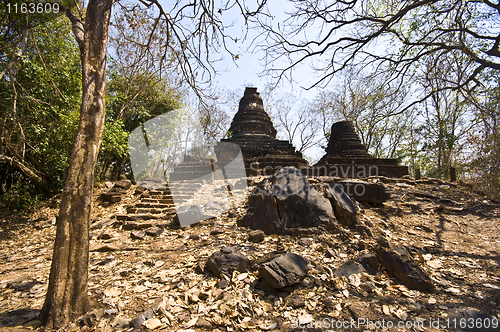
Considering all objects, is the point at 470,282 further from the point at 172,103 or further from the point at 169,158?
the point at 169,158

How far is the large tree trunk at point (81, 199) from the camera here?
241 cm

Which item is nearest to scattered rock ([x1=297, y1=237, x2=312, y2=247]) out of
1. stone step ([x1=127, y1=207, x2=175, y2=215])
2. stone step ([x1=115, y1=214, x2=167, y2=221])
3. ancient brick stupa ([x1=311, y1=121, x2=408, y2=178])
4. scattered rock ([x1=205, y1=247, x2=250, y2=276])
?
scattered rock ([x1=205, y1=247, x2=250, y2=276])

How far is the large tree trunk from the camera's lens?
7.91 ft

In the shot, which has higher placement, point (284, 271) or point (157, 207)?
point (157, 207)

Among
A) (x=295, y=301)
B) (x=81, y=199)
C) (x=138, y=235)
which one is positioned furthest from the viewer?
(x=138, y=235)

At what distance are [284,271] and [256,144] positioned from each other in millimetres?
10480

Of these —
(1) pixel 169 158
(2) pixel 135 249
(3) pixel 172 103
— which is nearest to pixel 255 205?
(2) pixel 135 249

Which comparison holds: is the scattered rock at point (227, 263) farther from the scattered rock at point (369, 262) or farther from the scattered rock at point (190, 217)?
the scattered rock at point (190, 217)

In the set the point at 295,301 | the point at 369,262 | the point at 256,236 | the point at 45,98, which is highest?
the point at 45,98

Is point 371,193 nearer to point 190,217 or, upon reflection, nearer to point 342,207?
point 342,207

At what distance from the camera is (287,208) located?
4855 mm

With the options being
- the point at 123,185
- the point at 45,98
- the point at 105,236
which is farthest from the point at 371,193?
the point at 45,98

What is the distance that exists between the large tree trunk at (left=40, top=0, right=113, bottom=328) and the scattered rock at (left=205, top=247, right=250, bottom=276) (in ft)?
4.86

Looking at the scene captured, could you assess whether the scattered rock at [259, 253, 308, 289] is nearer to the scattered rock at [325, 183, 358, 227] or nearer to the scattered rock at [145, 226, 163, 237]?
the scattered rock at [325, 183, 358, 227]
